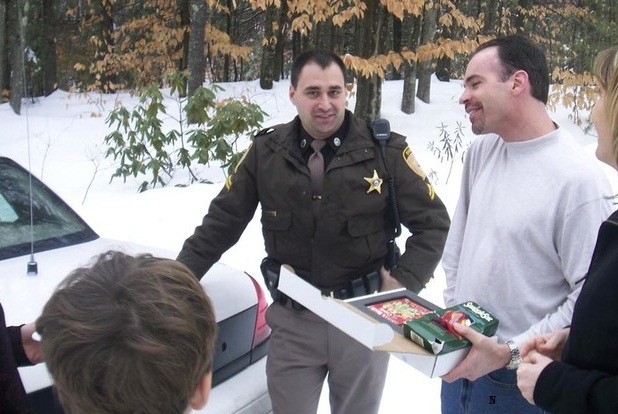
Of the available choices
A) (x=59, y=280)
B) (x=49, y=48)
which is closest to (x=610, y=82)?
(x=59, y=280)

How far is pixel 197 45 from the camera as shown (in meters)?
11.3

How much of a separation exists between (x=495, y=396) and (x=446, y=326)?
1.49ft

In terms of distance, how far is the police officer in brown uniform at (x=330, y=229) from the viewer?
2.56 meters

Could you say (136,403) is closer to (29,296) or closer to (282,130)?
(29,296)

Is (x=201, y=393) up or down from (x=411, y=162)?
down

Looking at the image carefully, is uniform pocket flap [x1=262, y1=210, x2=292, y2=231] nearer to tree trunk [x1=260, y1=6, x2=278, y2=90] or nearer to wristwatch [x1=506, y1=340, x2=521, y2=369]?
wristwatch [x1=506, y1=340, x2=521, y2=369]

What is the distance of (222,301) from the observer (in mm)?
2615

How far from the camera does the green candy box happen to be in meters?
1.69

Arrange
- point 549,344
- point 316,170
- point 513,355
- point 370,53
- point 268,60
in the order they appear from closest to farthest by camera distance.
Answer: point 549,344
point 513,355
point 316,170
point 370,53
point 268,60

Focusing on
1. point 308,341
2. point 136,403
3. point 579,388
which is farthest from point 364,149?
point 136,403

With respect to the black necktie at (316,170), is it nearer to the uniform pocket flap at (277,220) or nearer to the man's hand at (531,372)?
the uniform pocket flap at (277,220)

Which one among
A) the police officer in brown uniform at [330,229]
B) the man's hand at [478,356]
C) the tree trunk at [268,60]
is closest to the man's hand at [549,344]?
the man's hand at [478,356]

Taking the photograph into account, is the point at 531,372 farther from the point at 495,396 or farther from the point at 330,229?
the point at 330,229

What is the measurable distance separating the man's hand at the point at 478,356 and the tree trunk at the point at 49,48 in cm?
1840
